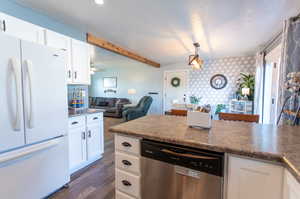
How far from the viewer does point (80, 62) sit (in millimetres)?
2521

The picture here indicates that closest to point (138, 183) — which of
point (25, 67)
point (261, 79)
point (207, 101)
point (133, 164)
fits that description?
point (133, 164)

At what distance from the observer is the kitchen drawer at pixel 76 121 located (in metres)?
2.10

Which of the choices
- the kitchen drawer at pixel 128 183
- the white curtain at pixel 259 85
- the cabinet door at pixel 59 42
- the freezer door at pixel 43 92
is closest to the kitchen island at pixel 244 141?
the kitchen drawer at pixel 128 183

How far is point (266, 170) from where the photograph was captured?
0.84 metres

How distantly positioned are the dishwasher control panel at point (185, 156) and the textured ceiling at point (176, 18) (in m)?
1.74

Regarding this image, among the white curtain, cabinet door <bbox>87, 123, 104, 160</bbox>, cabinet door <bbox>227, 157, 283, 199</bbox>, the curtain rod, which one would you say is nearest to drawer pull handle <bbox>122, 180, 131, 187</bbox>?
cabinet door <bbox>227, 157, 283, 199</bbox>

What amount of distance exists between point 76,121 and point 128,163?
128cm

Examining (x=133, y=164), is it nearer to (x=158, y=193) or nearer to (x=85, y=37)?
(x=158, y=193)

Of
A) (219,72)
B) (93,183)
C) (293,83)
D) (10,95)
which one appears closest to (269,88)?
(219,72)

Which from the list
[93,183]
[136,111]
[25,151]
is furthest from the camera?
[136,111]

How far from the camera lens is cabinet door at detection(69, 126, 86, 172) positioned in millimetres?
2112

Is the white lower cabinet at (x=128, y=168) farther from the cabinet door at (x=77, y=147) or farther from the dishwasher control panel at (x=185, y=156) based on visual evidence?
the cabinet door at (x=77, y=147)

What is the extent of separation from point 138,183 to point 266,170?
0.92 meters

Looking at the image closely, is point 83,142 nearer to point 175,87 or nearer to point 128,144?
point 128,144
